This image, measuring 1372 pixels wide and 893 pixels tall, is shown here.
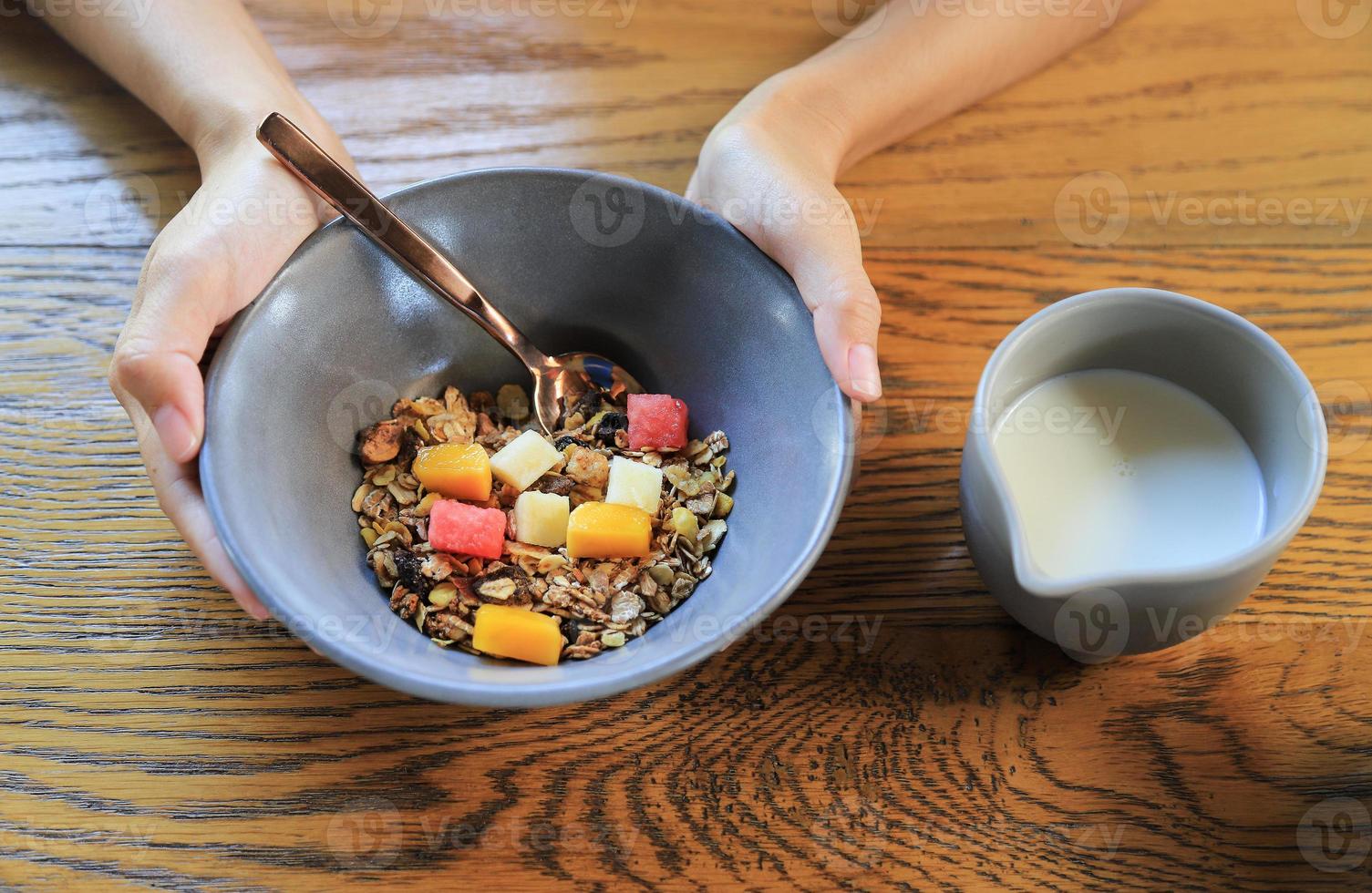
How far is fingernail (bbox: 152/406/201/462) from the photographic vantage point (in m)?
0.78

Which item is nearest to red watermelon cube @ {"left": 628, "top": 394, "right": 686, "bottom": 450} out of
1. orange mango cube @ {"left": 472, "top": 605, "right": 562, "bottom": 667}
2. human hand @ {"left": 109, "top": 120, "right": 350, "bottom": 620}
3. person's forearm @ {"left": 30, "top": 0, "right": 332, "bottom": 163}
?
orange mango cube @ {"left": 472, "top": 605, "right": 562, "bottom": 667}

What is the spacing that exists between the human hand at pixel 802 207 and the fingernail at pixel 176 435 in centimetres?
50

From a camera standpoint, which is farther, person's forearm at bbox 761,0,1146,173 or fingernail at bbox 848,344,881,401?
person's forearm at bbox 761,0,1146,173

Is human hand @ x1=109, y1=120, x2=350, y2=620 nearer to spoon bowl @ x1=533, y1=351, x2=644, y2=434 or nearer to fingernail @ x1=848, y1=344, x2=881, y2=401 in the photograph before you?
spoon bowl @ x1=533, y1=351, x2=644, y2=434

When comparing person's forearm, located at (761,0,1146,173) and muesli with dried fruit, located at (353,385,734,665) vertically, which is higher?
person's forearm, located at (761,0,1146,173)

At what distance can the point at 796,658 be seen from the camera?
896 mm

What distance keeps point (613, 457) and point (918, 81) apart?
588 millimetres

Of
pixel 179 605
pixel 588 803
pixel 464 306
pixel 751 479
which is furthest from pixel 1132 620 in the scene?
pixel 179 605

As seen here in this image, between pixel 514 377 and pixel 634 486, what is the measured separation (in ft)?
0.71

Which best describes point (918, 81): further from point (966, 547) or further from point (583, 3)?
point (966, 547)

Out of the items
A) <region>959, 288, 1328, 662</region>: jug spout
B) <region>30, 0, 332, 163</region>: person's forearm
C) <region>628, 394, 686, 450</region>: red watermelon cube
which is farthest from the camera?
<region>30, 0, 332, 163</region>: person's forearm

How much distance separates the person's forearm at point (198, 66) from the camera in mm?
1061

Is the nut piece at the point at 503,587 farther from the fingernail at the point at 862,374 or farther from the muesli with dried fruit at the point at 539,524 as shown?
the fingernail at the point at 862,374

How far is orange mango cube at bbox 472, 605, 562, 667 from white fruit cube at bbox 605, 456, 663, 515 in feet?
0.47
